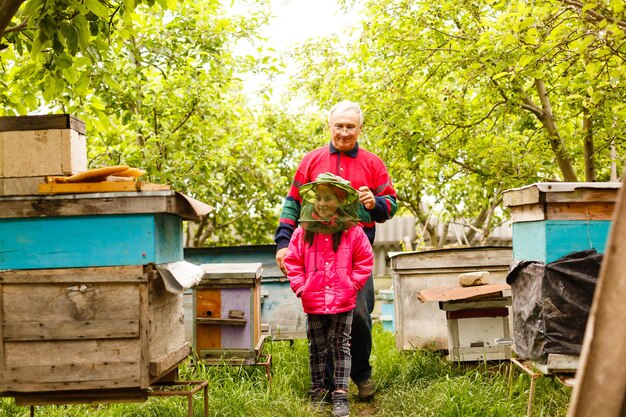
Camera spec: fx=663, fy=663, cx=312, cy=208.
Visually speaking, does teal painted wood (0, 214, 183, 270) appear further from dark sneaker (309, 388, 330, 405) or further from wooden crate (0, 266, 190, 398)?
dark sneaker (309, 388, 330, 405)

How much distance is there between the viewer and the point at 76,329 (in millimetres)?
3352

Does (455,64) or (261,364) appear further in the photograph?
(455,64)

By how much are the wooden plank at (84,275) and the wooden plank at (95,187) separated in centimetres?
39

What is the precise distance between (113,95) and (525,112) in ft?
16.4

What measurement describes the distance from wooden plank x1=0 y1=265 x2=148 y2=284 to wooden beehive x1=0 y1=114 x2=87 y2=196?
513 mm

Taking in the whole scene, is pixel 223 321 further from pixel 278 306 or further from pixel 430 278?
pixel 430 278

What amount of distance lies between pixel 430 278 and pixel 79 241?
3729 mm

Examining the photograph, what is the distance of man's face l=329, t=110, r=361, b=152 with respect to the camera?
4.81 m

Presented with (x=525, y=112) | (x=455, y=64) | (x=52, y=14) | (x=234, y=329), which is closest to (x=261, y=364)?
(x=234, y=329)

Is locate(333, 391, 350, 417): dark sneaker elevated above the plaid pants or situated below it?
below

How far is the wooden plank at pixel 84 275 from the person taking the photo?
332 cm

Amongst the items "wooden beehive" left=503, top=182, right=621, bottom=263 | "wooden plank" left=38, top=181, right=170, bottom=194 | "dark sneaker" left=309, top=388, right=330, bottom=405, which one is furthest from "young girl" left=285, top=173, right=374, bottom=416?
"wooden plank" left=38, top=181, right=170, bottom=194

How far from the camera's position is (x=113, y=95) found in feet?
26.3

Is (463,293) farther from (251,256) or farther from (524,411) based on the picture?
(251,256)
